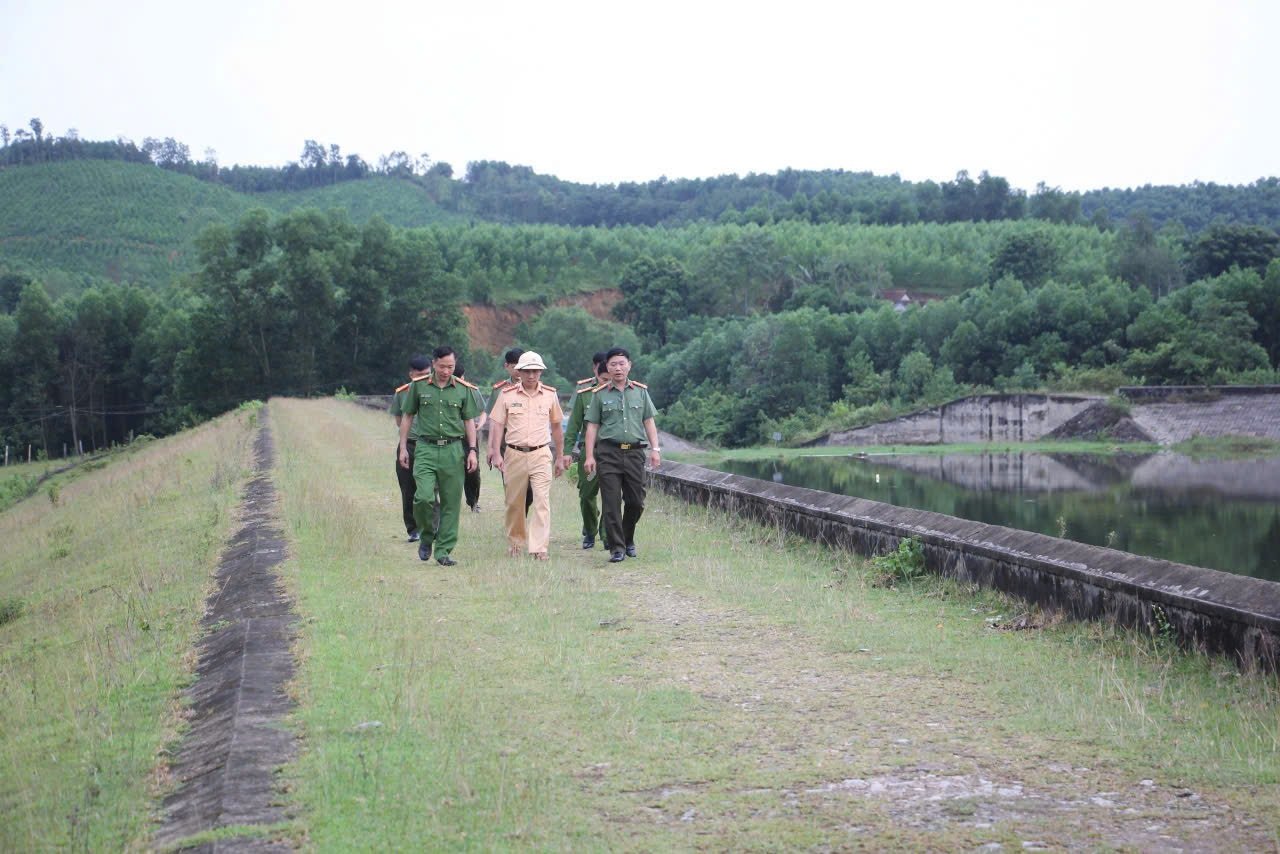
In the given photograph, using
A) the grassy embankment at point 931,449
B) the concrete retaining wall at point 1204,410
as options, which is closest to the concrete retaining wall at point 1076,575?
the grassy embankment at point 931,449

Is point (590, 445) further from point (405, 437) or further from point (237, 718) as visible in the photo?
point (237, 718)

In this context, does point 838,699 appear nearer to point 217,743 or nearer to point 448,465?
point 217,743

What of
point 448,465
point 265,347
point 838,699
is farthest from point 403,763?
point 265,347

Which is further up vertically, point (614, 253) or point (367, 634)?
point (614, 253)

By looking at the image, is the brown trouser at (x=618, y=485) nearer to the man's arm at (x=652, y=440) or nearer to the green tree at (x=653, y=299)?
the man's arm at (x=652, y=440)

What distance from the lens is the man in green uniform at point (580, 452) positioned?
12203 millimetres

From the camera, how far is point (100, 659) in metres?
7.89

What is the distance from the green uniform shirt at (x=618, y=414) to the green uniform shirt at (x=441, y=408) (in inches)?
42.6

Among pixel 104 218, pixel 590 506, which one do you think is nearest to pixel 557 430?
pixel 590 506

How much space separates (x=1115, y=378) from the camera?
2395 inches

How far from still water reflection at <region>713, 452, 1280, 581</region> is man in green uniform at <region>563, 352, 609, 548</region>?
5.03m

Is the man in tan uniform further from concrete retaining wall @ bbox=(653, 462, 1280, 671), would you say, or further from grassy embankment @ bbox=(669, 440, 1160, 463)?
grassy embankment @ bbox=(669, 440, 1160, 463)

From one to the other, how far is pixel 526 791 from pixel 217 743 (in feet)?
4.80

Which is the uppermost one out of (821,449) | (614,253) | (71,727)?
(614,253)
